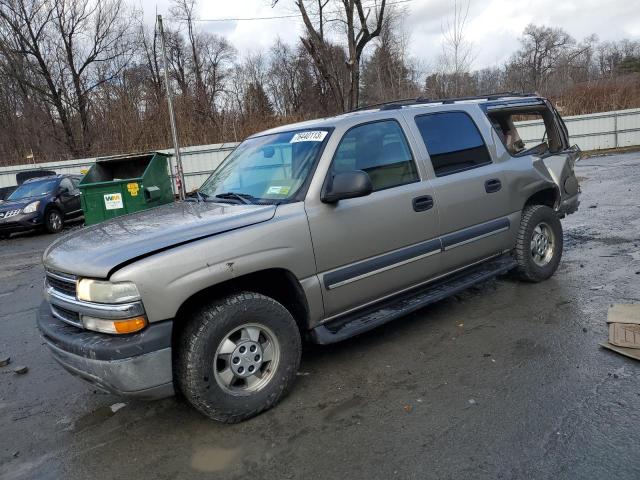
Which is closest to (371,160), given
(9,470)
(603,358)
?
(603,358)

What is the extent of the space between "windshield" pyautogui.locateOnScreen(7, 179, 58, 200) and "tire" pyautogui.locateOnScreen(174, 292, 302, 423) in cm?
1323

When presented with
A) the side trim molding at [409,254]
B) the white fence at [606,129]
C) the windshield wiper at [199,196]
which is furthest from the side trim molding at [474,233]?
the white fence at [606,129]

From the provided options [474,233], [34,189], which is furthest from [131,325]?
[34,189]

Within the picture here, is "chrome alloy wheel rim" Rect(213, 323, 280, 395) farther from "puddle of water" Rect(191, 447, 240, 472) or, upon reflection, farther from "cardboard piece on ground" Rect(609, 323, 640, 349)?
"cardboard piece on ground" Rect(609, 323, 640, 349)

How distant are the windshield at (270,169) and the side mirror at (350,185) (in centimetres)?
28

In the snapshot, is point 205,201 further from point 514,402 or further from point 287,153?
point 514,402

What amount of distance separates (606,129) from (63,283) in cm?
2727

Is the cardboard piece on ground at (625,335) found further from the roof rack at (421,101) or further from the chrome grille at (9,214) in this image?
the chrome grille at (9,214)

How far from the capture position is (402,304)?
4.11 m

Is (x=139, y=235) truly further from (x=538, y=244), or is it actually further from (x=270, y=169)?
(x=538, y=244)

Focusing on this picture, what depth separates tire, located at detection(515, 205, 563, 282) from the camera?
16.9 ft

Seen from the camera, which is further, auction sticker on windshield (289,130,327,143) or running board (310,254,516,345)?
auction sticker on windshield (289,130,327,143)

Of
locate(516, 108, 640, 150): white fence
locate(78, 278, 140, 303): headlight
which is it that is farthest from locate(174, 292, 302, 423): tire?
locate(516, 108, 640, 150): white fence

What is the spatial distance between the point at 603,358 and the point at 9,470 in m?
4.03
